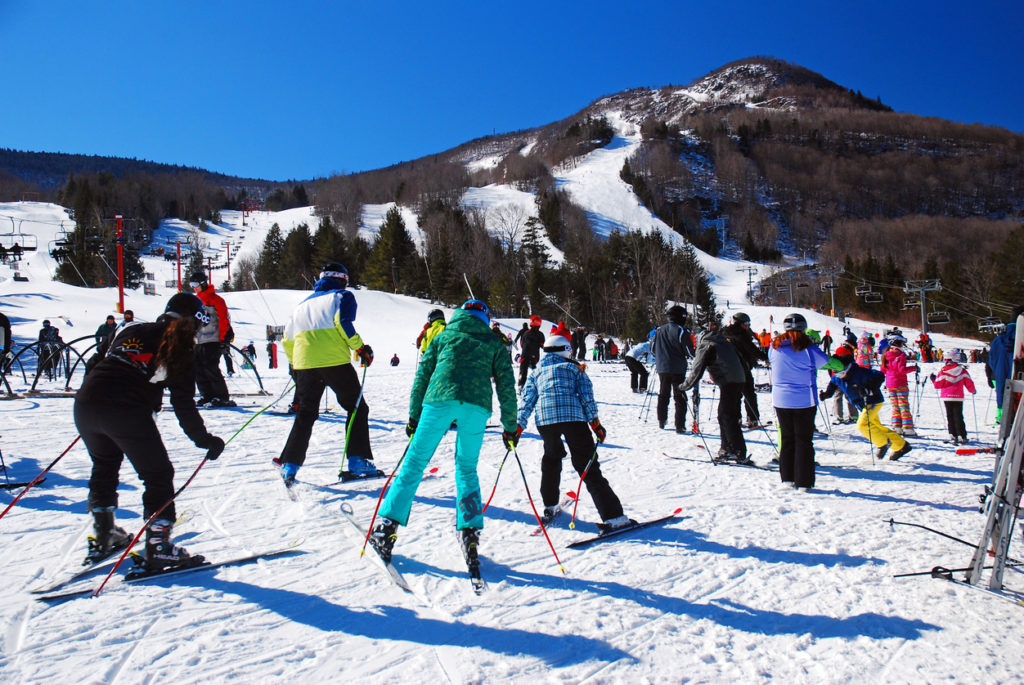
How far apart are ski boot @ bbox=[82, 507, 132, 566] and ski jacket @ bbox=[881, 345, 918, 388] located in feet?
31.5

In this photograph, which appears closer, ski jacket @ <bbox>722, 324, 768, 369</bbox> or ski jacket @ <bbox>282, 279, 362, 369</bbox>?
ski jacket @ <bbox>282, 279, 362, 369</bbox>

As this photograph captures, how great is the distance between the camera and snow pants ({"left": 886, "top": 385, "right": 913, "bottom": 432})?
8992 mm

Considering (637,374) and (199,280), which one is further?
(637,374)

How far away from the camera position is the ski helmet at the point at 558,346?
15.3ft

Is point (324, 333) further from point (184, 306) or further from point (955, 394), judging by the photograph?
point (955, 394)

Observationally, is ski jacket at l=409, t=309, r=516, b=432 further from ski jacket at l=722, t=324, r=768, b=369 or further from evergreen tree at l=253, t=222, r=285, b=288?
evergreen tree at l=253, t=222, r=285, b=288

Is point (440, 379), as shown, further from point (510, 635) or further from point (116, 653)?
point (116, 653)

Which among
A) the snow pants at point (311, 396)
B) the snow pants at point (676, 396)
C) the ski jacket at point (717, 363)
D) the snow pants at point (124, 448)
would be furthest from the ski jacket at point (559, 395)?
the snow pants at point (676, 396)

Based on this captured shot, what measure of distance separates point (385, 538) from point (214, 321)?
19.4ft

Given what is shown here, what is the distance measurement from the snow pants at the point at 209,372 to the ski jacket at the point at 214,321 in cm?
15

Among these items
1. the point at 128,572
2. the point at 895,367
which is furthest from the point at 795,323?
the point at 128,572

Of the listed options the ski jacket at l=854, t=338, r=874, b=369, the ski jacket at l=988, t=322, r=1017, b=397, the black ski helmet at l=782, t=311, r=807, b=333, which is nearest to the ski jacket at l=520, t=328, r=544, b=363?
the black ski helmet at l=782, t=311, r=807, b=333

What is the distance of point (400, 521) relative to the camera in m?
3.62

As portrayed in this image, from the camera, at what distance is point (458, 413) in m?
3.70
